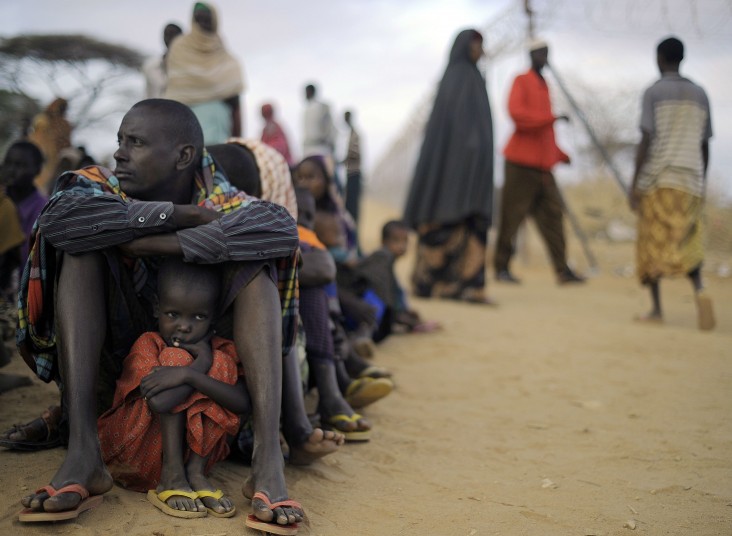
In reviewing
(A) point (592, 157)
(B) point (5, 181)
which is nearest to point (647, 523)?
(B) point (5, 181)

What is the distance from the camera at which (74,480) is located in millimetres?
2117

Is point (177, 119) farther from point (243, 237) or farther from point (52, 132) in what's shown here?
point (52, 132)

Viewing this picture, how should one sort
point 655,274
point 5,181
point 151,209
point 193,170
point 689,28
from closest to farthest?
point 151,209
point 193,170
point 5,181
point 655,274
point 689,28

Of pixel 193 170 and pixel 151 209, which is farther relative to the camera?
pixel 193 170

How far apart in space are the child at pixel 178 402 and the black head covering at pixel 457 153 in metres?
5.16

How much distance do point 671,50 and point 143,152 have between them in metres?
5.07

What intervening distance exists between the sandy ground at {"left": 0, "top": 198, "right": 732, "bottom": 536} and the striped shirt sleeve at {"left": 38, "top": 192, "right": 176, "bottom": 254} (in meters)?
0.76

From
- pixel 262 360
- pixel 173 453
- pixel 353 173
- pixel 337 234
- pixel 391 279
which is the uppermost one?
pixel 353 173

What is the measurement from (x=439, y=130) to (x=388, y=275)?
2963 millimetres

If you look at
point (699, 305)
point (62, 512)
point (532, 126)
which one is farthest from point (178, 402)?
point (532, 126)

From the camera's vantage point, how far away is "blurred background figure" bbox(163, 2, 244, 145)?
5555 mm

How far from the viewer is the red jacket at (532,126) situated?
7836mm

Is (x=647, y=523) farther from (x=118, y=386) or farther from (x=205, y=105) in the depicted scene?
(x=205, y=105)

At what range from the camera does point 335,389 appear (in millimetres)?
3242
